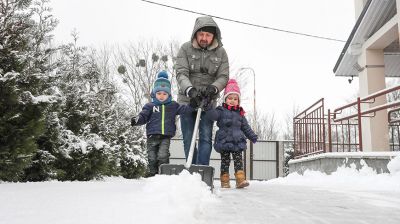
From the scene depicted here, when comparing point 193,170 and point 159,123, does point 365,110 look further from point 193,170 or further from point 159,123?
point 193,170

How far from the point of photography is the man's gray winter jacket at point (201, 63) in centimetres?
466

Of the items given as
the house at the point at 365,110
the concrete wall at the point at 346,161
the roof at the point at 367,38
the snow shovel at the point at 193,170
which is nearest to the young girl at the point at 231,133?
the snow shovel at the point at 193,170

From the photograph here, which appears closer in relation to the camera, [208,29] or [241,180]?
[208,29]

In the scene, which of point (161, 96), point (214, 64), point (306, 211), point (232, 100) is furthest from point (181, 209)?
point (232, 100)

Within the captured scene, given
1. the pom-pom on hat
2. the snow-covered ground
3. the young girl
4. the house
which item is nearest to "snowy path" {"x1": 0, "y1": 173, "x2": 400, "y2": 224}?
the snow-covered ground

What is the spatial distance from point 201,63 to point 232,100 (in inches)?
30.9

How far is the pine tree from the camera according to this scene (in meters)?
4.71

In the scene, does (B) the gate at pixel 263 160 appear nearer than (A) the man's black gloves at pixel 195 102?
No

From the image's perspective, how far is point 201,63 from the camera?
472 cm

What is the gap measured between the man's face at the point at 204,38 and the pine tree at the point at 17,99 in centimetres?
215

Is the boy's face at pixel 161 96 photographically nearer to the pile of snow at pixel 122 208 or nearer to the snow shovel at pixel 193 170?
the snow shovel at pixel 193 170

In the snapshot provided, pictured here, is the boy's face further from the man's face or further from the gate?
the gate

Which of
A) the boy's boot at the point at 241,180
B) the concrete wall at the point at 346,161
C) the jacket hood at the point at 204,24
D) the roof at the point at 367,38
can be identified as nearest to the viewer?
the jacket hood at the point at 204,24

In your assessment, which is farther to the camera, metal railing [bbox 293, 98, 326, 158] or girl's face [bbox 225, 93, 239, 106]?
metal railing [bbox 293, 98, 326, 158]
